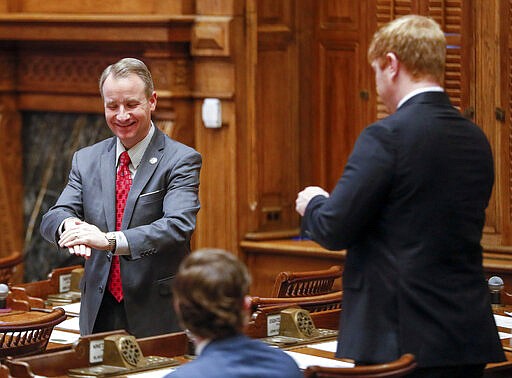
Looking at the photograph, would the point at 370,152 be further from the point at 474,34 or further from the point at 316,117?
the point at 316,117

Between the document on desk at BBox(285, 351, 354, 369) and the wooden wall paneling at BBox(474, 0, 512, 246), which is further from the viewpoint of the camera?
the wooden wall paneling at BBox(474, 0, 512, 246)

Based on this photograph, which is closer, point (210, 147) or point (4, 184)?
point (210, 147)

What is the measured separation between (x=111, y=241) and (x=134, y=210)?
0.25m

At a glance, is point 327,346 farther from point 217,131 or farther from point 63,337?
point 217,131

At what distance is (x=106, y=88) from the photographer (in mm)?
4172

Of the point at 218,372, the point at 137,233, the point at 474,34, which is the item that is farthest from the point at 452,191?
the point at 474,34

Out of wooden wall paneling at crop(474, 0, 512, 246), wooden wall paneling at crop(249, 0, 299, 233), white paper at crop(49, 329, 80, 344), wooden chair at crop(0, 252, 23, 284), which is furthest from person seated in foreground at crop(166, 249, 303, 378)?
wooden wall paneling at crop(249, 0, 299, 233)

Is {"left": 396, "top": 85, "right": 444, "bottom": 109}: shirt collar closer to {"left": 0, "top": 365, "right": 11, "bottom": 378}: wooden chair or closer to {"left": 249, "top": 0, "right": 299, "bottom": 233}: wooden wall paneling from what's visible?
{"left": 0, "top": 365, "right": 11, "bottom": 378}: wooden chair

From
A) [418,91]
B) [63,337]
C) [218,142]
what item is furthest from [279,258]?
[418,91]

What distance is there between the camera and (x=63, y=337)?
4434 mm

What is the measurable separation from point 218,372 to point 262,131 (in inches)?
190

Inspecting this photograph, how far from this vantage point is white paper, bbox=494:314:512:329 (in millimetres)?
4559

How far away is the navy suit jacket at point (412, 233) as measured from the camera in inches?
122

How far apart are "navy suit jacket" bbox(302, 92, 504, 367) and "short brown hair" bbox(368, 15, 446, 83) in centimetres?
7
